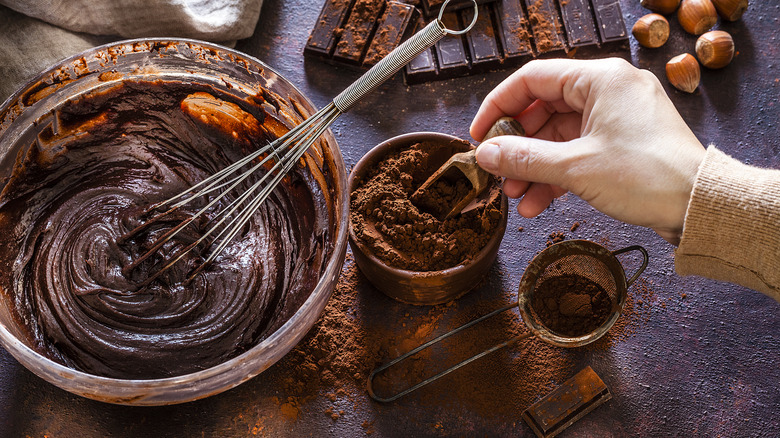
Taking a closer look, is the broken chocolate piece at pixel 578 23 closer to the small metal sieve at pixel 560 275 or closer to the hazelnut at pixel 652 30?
the hazelnut at pixel 652 30

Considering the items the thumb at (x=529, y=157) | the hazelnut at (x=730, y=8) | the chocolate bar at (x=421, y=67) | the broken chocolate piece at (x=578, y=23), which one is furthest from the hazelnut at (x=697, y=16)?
the thumb at (x=529, y=157)

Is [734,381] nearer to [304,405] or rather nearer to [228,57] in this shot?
[304,405]

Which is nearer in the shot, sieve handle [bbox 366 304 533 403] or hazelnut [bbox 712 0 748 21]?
sieve handle [bbox 366 304 533 403]

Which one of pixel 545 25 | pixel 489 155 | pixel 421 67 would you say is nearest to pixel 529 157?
pixel 489 155

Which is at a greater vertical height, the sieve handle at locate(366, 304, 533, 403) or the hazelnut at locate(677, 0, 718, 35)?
the hazelnut at locate(677, 0, 718, 35)

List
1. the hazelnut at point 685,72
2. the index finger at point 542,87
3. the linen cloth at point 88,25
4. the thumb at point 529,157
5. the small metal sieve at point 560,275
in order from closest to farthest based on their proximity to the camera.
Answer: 1. the thumb at point 529,157
2. the index finger at point 542,87
3. the small metal sieve at point 560,275
4. the linen cloth at point 88,25
5. the hazelnut at point 685,72

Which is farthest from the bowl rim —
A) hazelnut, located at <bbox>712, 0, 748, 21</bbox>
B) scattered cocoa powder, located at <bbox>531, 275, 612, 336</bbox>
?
hazelnut, located at <bbox>712, 0, 748, 21</bbox>

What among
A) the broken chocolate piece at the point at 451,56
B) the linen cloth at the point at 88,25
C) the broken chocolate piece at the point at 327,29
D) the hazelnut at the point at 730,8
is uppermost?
the linen cloth at the point at 88,25

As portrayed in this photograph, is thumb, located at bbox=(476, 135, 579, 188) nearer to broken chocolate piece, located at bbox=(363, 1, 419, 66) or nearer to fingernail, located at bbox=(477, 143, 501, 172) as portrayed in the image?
fingernail, located at bbox=(477, 143, 501, 172)
